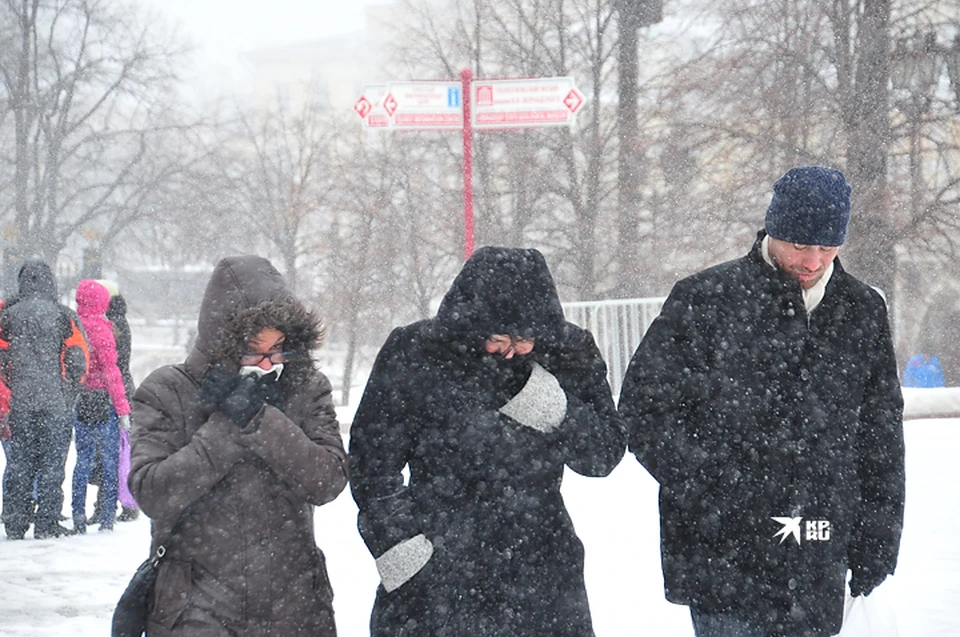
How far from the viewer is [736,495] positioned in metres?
3.05

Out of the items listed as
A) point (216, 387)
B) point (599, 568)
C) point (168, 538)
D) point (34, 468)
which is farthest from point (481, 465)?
point (34, 468)

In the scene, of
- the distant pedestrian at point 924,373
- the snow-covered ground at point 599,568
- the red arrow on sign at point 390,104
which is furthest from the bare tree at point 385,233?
the snow-covered ground at point 599,568

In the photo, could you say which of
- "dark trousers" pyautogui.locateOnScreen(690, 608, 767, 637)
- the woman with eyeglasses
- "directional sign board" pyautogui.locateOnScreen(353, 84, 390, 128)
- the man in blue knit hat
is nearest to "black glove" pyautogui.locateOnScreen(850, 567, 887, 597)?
the man in blue knit hat

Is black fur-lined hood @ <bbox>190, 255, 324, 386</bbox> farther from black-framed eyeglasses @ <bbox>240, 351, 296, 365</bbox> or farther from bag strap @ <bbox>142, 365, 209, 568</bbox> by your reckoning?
bag strap @ <bbox>142, 365, 209, 568</bbox>

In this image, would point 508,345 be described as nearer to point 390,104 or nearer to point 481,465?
point 481,465

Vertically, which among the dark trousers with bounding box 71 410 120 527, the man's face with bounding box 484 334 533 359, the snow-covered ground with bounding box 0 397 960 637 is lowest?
the snow-covered ground with bounding box 0 397 960 637

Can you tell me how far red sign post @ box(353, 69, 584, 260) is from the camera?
376 inches

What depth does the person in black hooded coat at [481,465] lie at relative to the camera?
292 cm

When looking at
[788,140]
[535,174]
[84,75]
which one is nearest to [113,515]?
[788,140]

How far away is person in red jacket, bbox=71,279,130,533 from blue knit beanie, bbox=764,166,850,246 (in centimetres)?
575

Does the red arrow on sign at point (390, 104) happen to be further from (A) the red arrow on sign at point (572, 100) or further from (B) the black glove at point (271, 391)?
(B) the black glove at point (271, 391)

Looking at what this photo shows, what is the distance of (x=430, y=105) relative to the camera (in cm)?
979

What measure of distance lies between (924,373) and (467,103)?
11398 mm

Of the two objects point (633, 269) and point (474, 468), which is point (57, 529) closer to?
point (474, 468)
